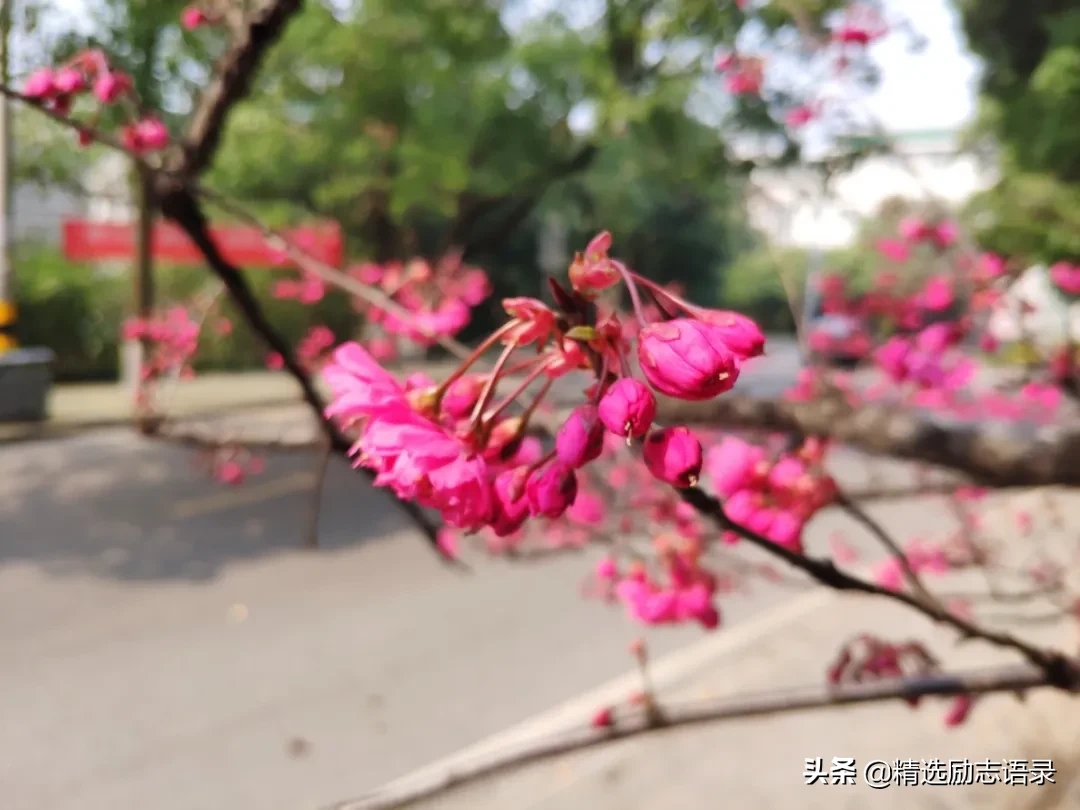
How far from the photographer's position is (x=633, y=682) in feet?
15.0

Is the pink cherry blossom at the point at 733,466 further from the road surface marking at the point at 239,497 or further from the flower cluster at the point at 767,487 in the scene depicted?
the road surface marking at the point at 239,497

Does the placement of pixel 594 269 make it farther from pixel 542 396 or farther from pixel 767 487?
pixel 767 487

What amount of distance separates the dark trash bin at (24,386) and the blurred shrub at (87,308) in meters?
2.65

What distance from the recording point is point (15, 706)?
13.5 feet

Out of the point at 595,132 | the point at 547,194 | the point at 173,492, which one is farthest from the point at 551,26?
the point at 173,492

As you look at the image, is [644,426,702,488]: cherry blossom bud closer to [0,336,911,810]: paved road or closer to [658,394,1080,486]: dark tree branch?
[658,394,1080,486]: dark tree branch

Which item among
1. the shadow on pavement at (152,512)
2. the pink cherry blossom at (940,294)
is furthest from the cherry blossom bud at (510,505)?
the shadow on pavement at (152,512)

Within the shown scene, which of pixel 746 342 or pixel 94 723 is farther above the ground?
pixel 746 342

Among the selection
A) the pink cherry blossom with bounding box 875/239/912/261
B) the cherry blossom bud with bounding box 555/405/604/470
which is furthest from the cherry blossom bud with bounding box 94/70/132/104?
the pink cherry blossom with bounding box 875/239/912/261

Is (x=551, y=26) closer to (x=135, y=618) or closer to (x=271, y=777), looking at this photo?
(x=135, y=618)

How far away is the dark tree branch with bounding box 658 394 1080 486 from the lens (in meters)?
1.92

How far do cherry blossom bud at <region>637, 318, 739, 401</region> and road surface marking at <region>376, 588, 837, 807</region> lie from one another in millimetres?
3018

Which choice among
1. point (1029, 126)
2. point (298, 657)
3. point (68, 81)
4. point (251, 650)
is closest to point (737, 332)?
point (68, 81)

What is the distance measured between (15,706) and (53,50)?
328 cm
